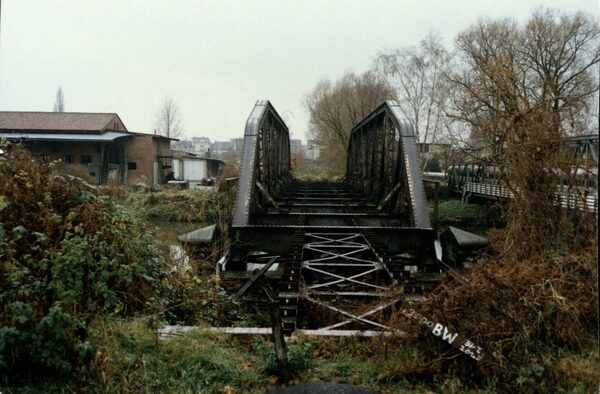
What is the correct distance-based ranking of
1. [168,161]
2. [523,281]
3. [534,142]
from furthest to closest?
[168,161]
[534,142]
[523,281]

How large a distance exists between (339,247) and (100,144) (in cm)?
1413

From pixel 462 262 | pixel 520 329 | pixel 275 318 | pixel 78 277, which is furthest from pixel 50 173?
pixel 462 262

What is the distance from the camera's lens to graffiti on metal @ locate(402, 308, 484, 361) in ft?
13.8

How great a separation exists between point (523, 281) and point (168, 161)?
1237 inches

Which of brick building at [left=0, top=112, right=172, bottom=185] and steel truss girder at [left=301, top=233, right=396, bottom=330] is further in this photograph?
brick building at [left=0, top=112, right=172, bottom=185]

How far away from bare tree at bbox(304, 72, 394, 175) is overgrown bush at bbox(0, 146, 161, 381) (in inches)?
1210

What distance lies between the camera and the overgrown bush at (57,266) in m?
3.80

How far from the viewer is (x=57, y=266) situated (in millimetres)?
4312

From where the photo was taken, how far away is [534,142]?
725 cm

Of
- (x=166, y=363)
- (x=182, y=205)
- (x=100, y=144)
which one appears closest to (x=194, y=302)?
(x=166, y=363)

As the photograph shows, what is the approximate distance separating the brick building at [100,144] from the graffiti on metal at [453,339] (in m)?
11.0

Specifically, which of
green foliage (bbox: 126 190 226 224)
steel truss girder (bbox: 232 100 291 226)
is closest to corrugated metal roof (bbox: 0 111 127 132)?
green foliage (bbox: 126 190 226 224)

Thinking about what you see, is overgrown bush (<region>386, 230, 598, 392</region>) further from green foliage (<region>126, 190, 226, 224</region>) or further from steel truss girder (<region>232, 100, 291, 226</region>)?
green foliage (<region>126, 190, 226, 224</region>)

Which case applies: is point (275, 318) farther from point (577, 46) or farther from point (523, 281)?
point (577, 46)
